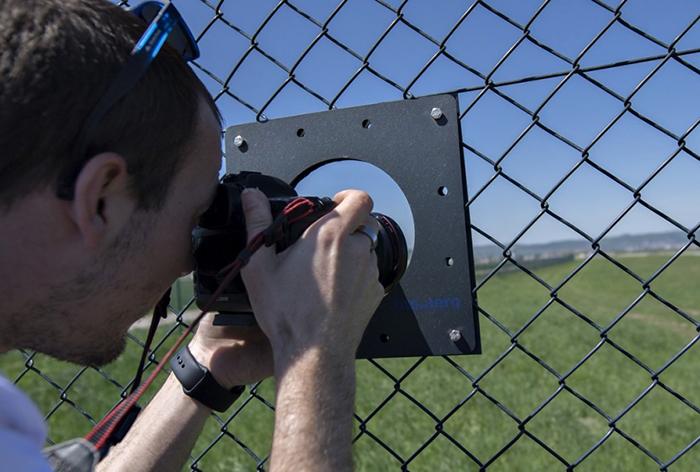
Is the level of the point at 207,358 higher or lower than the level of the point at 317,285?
lower

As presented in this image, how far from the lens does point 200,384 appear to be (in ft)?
5.51

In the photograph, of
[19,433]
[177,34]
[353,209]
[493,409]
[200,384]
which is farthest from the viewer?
[493,409]

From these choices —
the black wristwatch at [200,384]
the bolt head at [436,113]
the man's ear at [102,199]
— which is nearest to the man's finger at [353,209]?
the man's ear at [102,199]

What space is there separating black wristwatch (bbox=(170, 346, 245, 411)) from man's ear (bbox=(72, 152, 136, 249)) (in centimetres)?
54

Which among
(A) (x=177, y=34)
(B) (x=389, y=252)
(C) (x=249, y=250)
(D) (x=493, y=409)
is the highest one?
(A) (x=177, y=34)

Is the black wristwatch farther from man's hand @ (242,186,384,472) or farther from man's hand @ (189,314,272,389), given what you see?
man's hand @ (242,186,384,472)

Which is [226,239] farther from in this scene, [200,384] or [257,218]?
[200,384]

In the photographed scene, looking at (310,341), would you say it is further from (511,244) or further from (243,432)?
(243,432)

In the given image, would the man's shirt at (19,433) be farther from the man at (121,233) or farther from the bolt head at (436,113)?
the bolt head at (436,113)

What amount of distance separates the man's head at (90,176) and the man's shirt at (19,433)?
0.16 m

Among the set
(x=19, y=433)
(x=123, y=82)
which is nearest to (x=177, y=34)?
(x=123, y=82)

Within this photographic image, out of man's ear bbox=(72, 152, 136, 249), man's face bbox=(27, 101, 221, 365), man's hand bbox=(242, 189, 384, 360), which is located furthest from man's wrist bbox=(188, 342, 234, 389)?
man's ear bbox=(72, 152, 136, 249)

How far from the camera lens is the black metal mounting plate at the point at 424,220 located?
5.63ft

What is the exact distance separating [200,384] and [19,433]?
60 cm
